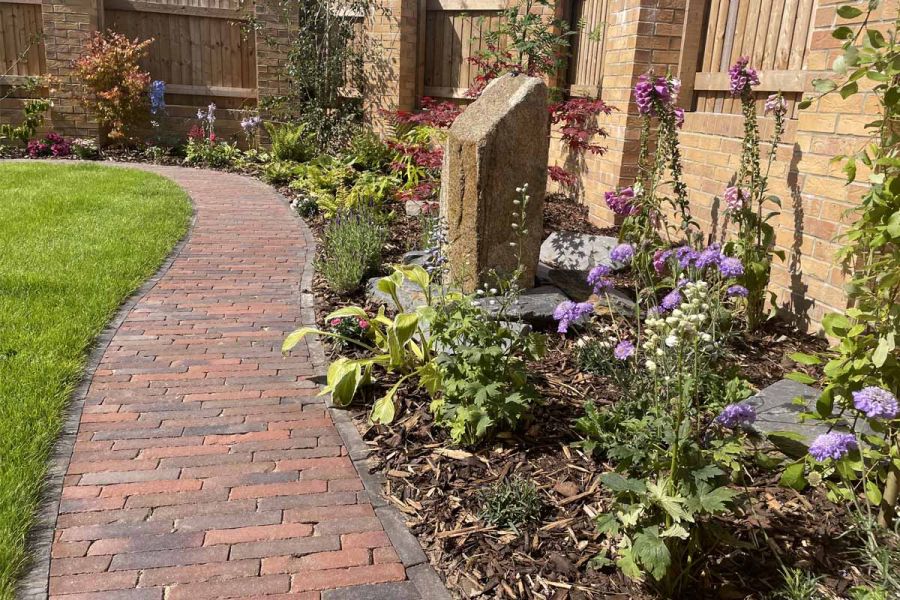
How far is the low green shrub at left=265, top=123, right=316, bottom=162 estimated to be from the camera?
10234 millimetres

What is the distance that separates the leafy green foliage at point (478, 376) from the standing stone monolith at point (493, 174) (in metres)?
1.09

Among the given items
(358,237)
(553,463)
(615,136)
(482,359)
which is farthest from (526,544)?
(615,136)

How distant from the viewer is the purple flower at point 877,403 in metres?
2.06

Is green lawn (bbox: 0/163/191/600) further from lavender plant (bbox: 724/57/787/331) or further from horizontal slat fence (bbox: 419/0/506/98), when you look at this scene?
horizontal slat fence (bbox: 419/0/506/98)

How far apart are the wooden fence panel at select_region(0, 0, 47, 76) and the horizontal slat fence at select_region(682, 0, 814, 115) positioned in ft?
34.0

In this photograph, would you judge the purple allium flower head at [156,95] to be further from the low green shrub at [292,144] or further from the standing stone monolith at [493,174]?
the standing stone monolith at [493,174]

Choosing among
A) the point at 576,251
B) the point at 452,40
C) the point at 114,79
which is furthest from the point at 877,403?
the point at 114,79

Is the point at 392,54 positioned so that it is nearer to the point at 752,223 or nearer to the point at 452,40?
the point at 452,40

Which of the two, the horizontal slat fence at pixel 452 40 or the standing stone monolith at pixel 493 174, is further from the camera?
the horizontal slat fence at pixel 452 40

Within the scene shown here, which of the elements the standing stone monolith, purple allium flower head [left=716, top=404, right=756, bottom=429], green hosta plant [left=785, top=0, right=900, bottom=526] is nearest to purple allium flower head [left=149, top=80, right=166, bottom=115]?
the standing stone monolith

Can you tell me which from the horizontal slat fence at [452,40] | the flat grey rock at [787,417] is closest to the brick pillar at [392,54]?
the horizontal slat fence at [452,40]

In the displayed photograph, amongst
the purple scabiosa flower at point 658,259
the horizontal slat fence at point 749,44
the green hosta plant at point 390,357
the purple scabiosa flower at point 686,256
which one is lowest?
the green hosta plant at point 390,357

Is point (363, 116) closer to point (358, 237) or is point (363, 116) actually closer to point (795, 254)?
point (358, 237)

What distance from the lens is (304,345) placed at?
4.54m
